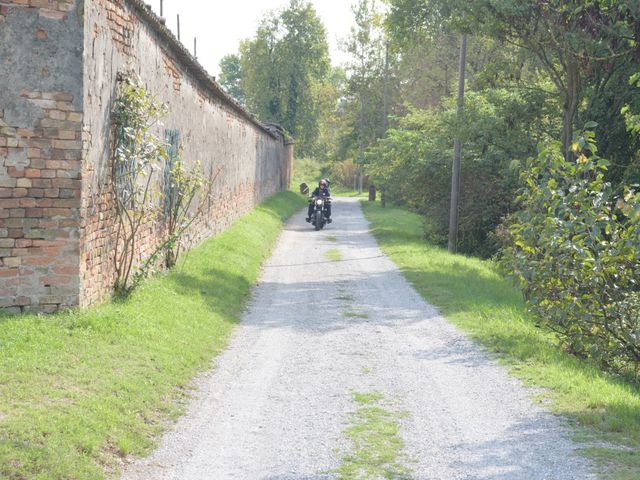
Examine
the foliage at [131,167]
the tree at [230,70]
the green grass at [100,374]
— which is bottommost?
the green grass at [100,374]

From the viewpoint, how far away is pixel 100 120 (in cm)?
902

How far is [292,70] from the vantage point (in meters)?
60.6

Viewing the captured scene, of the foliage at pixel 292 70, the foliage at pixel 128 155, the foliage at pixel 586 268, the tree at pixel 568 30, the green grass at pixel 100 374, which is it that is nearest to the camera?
the green grass at pixel 100 374

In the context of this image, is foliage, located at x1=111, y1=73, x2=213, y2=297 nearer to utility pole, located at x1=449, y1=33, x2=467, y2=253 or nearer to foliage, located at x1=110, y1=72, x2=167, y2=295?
foliage, located at x1=110, y1=72, x2=167, y2=295

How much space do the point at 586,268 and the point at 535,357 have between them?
3.82ft

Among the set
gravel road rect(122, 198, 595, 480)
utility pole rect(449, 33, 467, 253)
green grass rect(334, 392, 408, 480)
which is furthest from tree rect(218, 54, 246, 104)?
green grass rect(334, 392, 408, 480)

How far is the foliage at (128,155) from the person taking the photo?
9664 mm

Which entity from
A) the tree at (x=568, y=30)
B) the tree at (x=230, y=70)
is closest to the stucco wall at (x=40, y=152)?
the tree at (x=568, y=30)

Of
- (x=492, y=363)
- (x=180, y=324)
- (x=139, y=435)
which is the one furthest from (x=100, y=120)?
(x=492, y=363)

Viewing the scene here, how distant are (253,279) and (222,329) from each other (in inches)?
184

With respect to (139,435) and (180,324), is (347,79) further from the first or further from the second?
(139,435)


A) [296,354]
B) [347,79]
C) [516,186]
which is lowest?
[296,354]

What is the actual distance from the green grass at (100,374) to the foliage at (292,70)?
167 ft

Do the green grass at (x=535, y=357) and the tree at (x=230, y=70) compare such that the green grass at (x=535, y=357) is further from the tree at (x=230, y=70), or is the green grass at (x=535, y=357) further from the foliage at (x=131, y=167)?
the tree at (x=230, y=70)
